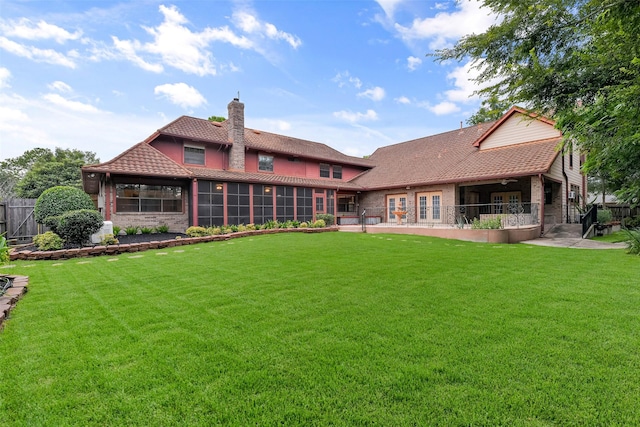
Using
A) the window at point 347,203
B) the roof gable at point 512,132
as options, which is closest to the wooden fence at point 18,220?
the window at point 347,203

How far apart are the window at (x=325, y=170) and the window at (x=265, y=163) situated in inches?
163

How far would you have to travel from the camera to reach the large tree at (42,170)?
25.4m

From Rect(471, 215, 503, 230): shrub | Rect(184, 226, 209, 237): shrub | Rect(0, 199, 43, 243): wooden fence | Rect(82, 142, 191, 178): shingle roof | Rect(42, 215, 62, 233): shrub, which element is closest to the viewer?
Rect(42, 215, 62, 233): shrub

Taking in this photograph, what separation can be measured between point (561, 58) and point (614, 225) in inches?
570

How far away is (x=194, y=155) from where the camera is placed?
52.9 ft

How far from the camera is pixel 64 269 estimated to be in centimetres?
634

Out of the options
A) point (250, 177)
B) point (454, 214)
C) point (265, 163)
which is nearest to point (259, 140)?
point (265, 163)

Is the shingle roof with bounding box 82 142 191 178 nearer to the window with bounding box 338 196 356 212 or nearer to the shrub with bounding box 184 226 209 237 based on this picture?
the shrub with bounding box 184 226 209 237

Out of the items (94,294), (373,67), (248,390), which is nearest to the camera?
(248,390)

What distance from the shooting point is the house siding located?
14490mm

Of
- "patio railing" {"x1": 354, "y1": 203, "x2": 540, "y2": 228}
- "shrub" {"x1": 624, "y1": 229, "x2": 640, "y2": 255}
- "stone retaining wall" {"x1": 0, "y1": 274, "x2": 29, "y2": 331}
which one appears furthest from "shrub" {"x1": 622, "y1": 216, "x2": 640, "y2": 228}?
"stone retaining wall" {"x1": 0, "y1": 274, "x2": 29, "y2": 331}

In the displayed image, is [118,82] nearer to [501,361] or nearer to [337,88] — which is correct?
[337,88]

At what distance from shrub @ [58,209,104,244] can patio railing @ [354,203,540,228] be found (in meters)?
11.3

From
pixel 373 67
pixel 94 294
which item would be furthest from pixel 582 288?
pixel 373 67
